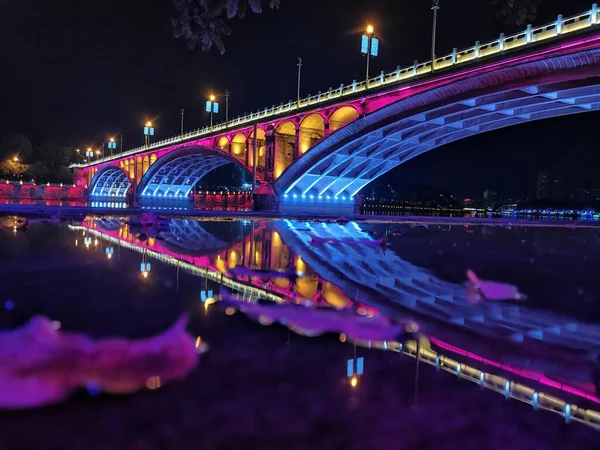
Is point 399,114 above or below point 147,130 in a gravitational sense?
below

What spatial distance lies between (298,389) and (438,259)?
6.77m

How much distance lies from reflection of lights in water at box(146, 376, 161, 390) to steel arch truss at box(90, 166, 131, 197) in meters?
97.3

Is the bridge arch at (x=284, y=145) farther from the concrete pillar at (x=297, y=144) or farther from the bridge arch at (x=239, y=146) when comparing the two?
the bridge arch at (x=239, y=146)

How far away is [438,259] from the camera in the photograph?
28.3 feet

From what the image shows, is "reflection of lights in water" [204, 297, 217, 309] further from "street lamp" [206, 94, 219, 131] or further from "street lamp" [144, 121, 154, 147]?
"street lamp" [144, 121, 154, 147]

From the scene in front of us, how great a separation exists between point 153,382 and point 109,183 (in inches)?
4736

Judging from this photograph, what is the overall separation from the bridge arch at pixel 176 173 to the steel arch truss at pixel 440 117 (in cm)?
2277

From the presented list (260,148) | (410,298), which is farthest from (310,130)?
(410,298)

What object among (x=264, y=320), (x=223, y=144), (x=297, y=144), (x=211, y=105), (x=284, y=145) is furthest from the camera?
(x=211, y=105)

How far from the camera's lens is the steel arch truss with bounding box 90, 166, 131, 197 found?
10069cm

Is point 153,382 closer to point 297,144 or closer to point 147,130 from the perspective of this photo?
point 297,144

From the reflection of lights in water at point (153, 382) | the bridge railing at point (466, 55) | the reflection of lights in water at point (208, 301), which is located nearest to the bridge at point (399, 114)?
the bridge railing at point (466, 55)

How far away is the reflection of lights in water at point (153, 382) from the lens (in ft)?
8.06

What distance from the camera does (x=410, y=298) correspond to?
498cm
